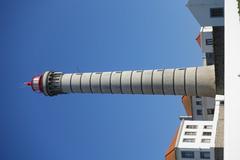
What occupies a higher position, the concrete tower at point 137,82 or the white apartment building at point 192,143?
the concrete tower at point 137,82

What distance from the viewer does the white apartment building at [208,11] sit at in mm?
31133

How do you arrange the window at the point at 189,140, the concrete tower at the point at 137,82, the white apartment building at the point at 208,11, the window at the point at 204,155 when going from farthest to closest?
the window at the point at 189,140 → the window at the point at 204,155 → the concrete tower at the point at 137,82 → the white apartment building at the point at 208,11

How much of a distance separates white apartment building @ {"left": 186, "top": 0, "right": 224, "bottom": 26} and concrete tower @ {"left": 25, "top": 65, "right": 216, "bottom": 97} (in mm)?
3614

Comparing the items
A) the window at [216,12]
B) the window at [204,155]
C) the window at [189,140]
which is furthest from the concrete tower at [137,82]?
the window at [189,140]

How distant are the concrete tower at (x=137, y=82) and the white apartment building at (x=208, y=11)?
3614 mm

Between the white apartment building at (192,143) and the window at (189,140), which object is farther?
the window at (189,140)

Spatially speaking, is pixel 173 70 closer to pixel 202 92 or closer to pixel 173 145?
pixel 202 92

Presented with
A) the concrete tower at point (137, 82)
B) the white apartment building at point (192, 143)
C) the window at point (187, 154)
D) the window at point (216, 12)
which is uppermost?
the window at point (216, 12)

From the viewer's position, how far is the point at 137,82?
35594 millimetres

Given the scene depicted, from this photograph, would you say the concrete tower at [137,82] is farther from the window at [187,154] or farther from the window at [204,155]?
the window at [204,155]

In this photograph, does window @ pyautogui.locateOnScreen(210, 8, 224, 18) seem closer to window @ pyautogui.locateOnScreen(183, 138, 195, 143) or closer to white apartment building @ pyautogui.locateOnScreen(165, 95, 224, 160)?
white apartment building @ pyautogui.locateOnScreen(165, 95, 224, 160)

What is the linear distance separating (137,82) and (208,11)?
8.62 meters

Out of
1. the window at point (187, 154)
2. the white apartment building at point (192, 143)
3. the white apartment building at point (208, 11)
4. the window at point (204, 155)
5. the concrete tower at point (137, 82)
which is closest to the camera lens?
the white apartment building at point (208, 11)
